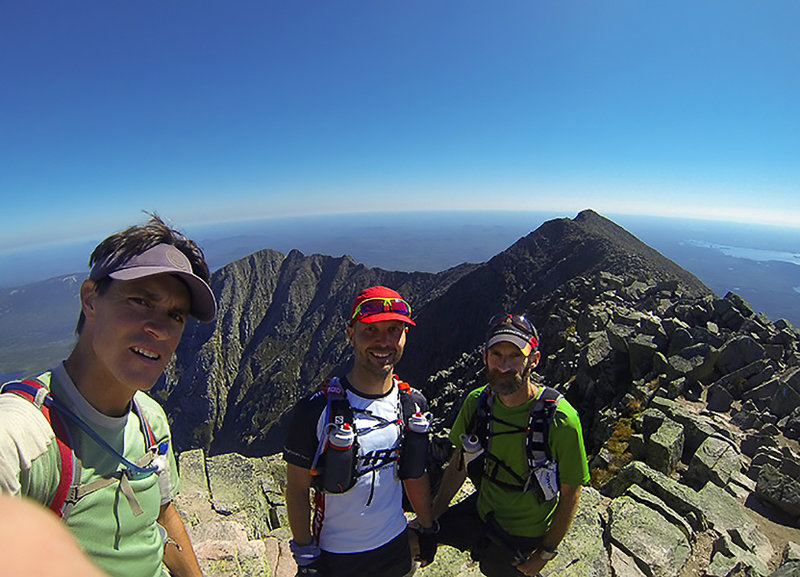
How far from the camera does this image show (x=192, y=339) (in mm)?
114938

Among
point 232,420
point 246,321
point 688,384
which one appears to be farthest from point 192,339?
point 688,384

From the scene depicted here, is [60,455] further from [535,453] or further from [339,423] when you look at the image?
[535,453]

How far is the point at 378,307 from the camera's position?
484 centimetres

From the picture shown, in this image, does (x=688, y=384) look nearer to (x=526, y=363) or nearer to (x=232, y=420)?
(x=526, y=363)

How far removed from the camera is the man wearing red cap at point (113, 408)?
2516mm

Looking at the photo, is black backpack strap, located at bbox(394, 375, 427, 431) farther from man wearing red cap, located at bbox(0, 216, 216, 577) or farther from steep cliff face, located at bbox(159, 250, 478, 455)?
steep cliff face, located at bbox(159, 250, 478, 455)

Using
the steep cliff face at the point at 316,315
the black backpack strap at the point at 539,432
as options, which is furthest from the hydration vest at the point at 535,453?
the steep cliff face at the point at 316,315

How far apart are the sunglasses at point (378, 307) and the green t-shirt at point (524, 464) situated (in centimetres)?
217

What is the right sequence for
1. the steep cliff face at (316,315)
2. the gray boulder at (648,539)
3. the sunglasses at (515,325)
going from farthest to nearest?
the steep cliff face at (316,315) → the gray boulder at (648,539) → the sunglasses at (515,325)

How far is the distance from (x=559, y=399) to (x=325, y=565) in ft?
11.9

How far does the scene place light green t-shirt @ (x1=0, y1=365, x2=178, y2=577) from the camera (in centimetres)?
233

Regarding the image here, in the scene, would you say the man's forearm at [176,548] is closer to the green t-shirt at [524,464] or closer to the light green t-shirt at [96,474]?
the light green t-shirt at [96,474]

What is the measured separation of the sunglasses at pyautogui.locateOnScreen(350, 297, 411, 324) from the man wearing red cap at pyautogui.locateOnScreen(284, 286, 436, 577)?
1cm

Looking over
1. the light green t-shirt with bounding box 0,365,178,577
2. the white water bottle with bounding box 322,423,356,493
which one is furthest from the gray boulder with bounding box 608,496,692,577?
the light green t-shirt with bounding box 0,365,178,577
